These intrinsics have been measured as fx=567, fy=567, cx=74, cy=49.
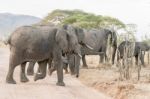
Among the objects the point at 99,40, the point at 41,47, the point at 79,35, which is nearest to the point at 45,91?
the point at 41,47

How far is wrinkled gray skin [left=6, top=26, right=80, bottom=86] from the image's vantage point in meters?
17.5

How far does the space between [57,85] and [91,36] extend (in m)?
10.8

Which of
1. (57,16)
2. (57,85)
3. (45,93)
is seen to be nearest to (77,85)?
(57,85)

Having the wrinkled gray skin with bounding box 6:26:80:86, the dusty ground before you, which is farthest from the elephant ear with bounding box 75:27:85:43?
the wrinkled gray skin with bounding box 6:26:80:86

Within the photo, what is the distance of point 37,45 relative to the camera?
695 inches

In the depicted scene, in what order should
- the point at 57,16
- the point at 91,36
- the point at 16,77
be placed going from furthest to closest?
the point at 57,16
the point at 91,36
the point at 16,77

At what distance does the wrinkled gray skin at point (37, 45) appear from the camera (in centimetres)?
1752

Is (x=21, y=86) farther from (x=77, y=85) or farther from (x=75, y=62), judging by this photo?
A: (x=75, y=62)

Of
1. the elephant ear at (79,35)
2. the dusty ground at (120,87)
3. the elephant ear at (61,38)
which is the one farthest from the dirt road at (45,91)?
the elephant ear at (79,35)

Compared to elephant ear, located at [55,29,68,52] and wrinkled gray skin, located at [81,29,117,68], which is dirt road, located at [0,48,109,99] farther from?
wrinkled gray skin, located at [81,29,117,68]

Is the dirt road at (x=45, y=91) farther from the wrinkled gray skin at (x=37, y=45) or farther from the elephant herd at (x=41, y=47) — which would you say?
the wrinkled gray skin at (x=37, y=45)

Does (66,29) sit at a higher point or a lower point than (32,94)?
higher

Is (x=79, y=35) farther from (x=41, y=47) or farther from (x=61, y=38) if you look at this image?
(x=41, y=47)

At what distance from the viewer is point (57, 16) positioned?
59844 millimetres
